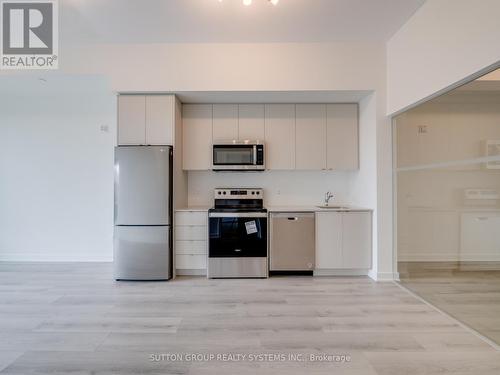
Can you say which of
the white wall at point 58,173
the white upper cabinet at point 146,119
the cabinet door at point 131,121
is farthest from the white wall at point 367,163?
the white wall at point 58,173

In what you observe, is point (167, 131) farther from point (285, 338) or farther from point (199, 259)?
point (285, 338)

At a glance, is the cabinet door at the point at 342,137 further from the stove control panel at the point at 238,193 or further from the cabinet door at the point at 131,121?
the cabinet door at the point at 131,121

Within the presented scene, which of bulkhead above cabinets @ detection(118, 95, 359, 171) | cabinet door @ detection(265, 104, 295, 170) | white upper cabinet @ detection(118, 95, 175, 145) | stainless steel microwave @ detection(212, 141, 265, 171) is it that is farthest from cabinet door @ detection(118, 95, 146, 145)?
cabinet door @ detection(265, 104, 295, 170)

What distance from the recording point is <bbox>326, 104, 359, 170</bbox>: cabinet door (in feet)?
12.9

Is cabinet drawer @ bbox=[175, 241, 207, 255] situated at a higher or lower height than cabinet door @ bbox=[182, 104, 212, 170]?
lower

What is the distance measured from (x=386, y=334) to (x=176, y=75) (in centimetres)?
348

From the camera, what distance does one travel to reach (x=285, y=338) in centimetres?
217

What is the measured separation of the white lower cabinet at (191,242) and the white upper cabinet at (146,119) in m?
1.00

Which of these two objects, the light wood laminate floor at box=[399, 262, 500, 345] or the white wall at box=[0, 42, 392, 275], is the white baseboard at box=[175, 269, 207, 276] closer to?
the white wall at box=[0, 42, 392, 275]

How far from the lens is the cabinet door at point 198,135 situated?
3936 mm

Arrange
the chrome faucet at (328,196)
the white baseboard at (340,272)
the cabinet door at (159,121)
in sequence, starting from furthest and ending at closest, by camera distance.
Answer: the chrome faucet at (328,196), the white baseboard at (340,272), the cabinet door at (159,121)

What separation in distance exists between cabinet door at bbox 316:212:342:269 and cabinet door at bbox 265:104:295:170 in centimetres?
87

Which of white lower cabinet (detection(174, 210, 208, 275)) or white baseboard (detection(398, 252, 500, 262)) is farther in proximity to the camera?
white lower cabinet (detection(174, 210, 208, 275))

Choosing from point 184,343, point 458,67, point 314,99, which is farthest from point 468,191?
point 184,343
